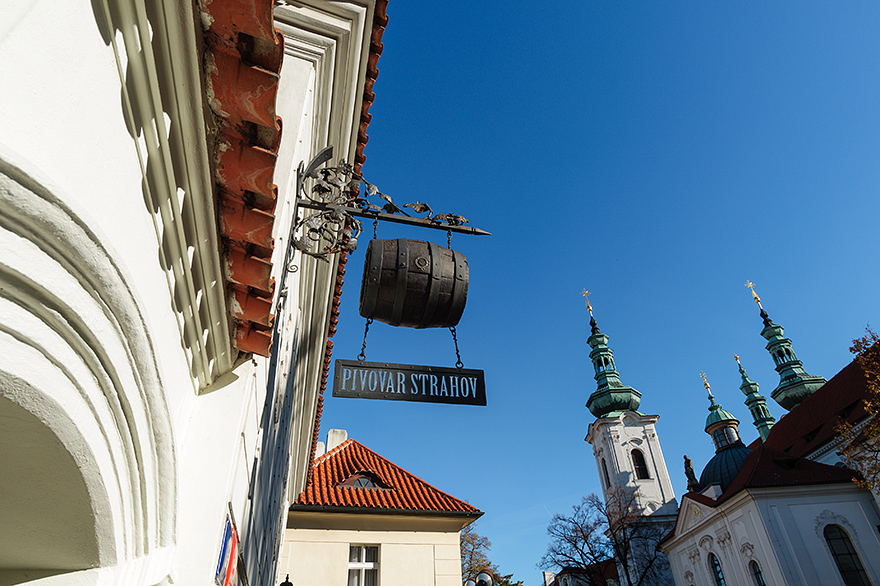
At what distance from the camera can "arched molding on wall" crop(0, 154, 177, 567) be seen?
1148 mm

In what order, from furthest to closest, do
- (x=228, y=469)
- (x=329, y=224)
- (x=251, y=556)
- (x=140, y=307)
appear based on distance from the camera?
(x=251, y=556) → (x=329, y=224) → (x=228, y=469) → (x=140, y=307)

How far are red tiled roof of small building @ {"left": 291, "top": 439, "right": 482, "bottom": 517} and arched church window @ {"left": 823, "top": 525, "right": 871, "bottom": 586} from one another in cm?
2461

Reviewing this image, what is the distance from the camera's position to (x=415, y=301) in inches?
162

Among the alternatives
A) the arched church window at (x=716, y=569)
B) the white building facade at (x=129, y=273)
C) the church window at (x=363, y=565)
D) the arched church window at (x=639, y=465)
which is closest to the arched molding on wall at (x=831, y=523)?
the arched church window at (x=716, y=569)

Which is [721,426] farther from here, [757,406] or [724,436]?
[757,406]

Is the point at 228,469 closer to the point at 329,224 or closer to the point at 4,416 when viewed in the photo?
the point at 4,416

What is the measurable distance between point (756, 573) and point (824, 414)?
47.8 feet

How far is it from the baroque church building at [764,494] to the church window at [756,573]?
51mm

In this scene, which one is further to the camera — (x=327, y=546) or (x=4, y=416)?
(x=327, y=546)

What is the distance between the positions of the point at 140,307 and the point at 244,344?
1.01 meters

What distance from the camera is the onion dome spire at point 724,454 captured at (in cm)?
3862

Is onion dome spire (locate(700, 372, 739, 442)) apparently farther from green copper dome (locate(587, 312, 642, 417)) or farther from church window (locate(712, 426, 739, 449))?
green copper dome (locate(587, 312, 642, 417))

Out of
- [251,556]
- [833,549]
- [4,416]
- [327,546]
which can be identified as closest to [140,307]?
[4,416]

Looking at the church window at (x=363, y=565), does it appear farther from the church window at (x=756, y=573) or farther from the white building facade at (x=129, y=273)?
the church window at (x=756, y=573)
